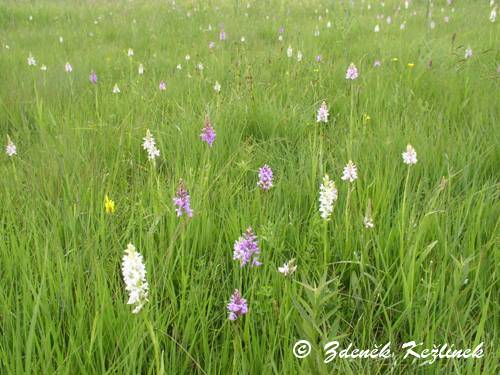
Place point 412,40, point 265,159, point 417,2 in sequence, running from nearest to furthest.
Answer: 1. point 265,159
2. point 412,40
3. point 417,2

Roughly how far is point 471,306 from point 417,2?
336 inches

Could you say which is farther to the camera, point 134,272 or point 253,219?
point 253,219

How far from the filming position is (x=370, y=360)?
1271mm

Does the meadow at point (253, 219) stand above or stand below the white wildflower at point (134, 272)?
below

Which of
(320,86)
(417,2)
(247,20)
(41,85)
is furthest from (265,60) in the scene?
(417,2)

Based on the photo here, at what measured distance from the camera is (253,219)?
1.81 meters

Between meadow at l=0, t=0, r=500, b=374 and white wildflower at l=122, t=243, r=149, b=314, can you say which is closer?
white wildflower at l=122, t=243, r=149, b=314

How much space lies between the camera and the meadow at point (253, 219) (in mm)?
1271

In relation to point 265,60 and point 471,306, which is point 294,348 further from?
point 265,60

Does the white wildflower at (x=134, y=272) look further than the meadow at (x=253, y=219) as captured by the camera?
No

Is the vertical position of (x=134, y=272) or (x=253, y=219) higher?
(x=134, y=272)

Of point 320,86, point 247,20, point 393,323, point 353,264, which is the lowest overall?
point 393,323

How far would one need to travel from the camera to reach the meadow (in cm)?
127

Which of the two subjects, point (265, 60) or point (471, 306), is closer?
point (471, 306)
